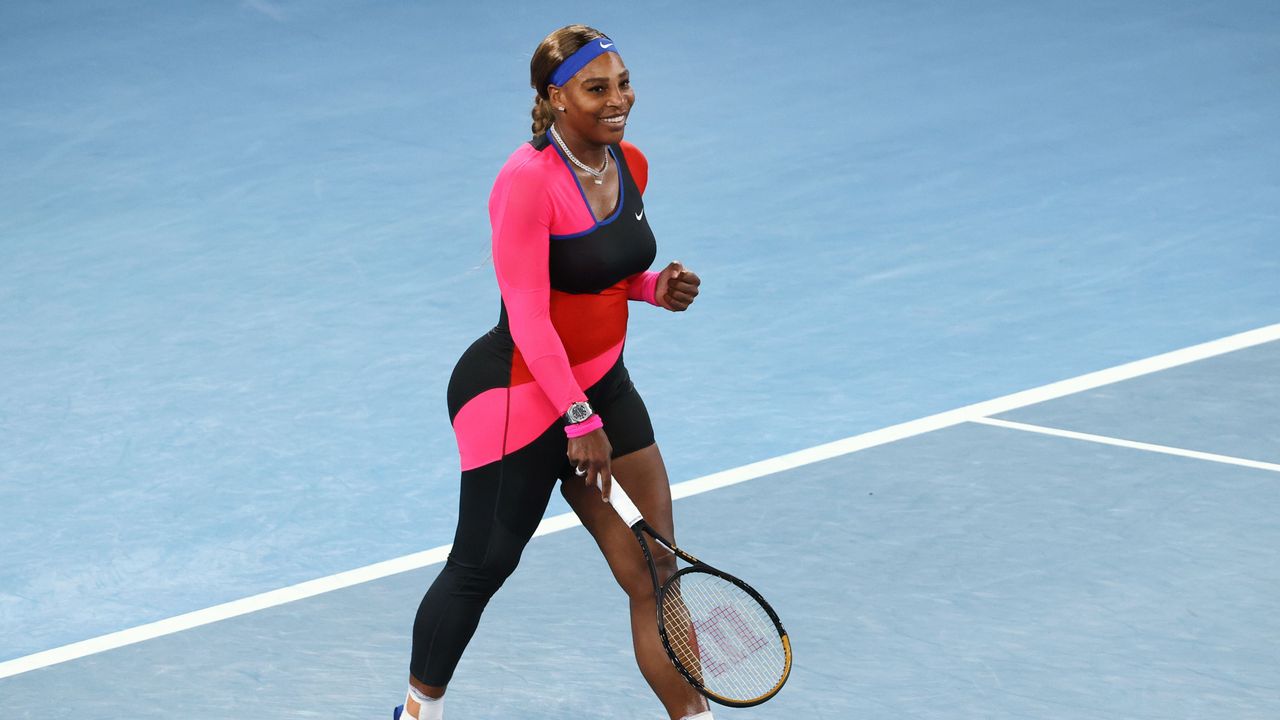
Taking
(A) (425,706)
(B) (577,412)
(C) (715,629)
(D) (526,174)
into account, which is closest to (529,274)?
(D) (526,174)

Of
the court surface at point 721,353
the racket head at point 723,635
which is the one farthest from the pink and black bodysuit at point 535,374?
the court surface at point 721,353

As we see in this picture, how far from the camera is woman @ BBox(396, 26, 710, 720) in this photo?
387cm

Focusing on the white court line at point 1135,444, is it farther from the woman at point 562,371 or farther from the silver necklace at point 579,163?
the silver necklace at point 579,163

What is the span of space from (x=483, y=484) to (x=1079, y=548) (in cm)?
227

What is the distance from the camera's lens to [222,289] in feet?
29.2

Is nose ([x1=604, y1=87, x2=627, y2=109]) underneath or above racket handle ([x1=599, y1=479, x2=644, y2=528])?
above

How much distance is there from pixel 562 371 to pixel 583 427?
0.43 feet

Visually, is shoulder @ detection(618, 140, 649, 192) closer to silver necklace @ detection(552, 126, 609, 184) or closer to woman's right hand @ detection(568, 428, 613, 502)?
silver necklace @ detection(552, 126, 609, 184)

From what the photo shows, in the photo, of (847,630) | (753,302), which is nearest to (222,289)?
(753,302)

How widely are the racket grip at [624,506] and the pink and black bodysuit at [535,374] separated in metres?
0.15

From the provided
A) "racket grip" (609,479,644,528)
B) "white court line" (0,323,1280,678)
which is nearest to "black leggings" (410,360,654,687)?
"racket grip" (609,479,644,528)

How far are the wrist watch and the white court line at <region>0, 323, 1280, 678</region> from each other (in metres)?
1.91

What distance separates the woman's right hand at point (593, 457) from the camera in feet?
12.8

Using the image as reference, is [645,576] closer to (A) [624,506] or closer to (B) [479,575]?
(A) [624,506]
